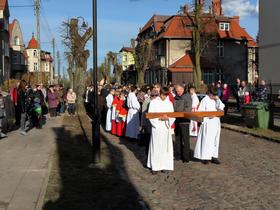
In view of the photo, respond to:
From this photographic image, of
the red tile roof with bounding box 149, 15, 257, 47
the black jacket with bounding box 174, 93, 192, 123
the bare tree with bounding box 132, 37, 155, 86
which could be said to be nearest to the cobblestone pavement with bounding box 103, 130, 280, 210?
the black jacket with bounding box 174, 93, 192, 123

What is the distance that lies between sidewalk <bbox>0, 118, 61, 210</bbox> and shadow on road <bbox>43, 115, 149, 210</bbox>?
0.21m

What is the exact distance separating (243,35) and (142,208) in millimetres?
62589

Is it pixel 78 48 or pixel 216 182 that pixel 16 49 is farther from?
pixel 216 182

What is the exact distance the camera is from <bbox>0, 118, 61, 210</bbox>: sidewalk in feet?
25.9

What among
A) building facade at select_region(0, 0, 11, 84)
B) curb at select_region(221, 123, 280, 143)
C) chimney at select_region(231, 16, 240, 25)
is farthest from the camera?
chimney at select_region(231, 16, 240, 25)

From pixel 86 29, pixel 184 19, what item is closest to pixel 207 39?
pixel 184 19

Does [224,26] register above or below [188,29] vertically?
above

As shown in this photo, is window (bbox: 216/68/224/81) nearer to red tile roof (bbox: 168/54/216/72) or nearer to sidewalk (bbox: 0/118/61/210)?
red tile roof (bbox: 168/54/216/72)

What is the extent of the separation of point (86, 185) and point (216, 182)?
7.86 ft

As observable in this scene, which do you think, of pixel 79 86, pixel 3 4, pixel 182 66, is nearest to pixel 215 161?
pixel 79 86

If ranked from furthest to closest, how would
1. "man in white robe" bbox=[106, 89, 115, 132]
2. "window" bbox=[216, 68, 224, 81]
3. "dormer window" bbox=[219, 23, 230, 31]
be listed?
"dormer window" bbox=[219, 23, 230, 31] < "window" bbox=[216, 68, 224, 81] < "man in white robe" bbox=[106, 89, 115, 132]

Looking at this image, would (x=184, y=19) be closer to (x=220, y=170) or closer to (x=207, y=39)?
(x=207, y=39)

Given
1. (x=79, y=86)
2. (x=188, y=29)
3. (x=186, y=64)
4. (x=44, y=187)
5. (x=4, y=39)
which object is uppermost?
(x=188, y=29)

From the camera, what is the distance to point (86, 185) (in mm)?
9359
